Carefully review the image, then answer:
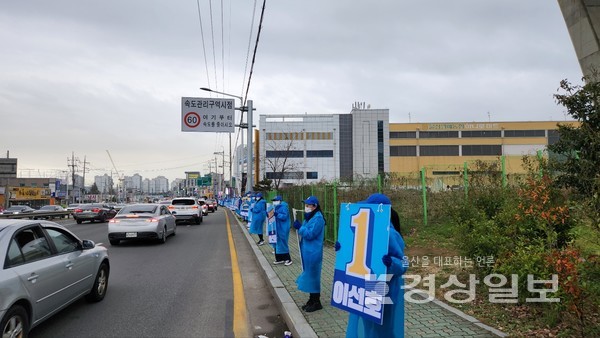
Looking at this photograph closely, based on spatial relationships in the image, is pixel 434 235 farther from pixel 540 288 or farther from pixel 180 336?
pixel 180 336

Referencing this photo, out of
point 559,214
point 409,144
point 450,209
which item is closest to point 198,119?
point 450,209

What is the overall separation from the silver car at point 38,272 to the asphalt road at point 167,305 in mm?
344

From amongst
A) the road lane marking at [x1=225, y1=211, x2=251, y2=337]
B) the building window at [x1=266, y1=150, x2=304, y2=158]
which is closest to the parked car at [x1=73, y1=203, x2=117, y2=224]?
the road lane marking at [x1=225, y1=211, x2=251, y2=337]

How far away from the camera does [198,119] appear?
77.5ft

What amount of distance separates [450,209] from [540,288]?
9.67ft

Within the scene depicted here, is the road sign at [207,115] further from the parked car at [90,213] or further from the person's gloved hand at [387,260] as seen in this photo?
the person's gloved hand at [387,260]

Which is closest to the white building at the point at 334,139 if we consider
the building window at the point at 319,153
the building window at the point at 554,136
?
the building window at the point at 319,153

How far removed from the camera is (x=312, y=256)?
577 cm

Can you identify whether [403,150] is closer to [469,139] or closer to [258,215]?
[469,139]

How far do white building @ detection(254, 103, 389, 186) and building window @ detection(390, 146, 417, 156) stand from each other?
130cm

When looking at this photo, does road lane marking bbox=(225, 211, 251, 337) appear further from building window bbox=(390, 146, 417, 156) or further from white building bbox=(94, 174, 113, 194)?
white building bbox=(94, 174, 113, 194)

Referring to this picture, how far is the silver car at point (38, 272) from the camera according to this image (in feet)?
13.7

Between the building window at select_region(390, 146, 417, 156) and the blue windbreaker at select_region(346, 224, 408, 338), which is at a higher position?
the building window at select_region(390, 146, 417, 156)

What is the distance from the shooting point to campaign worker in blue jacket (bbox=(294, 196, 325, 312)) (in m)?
5.68
